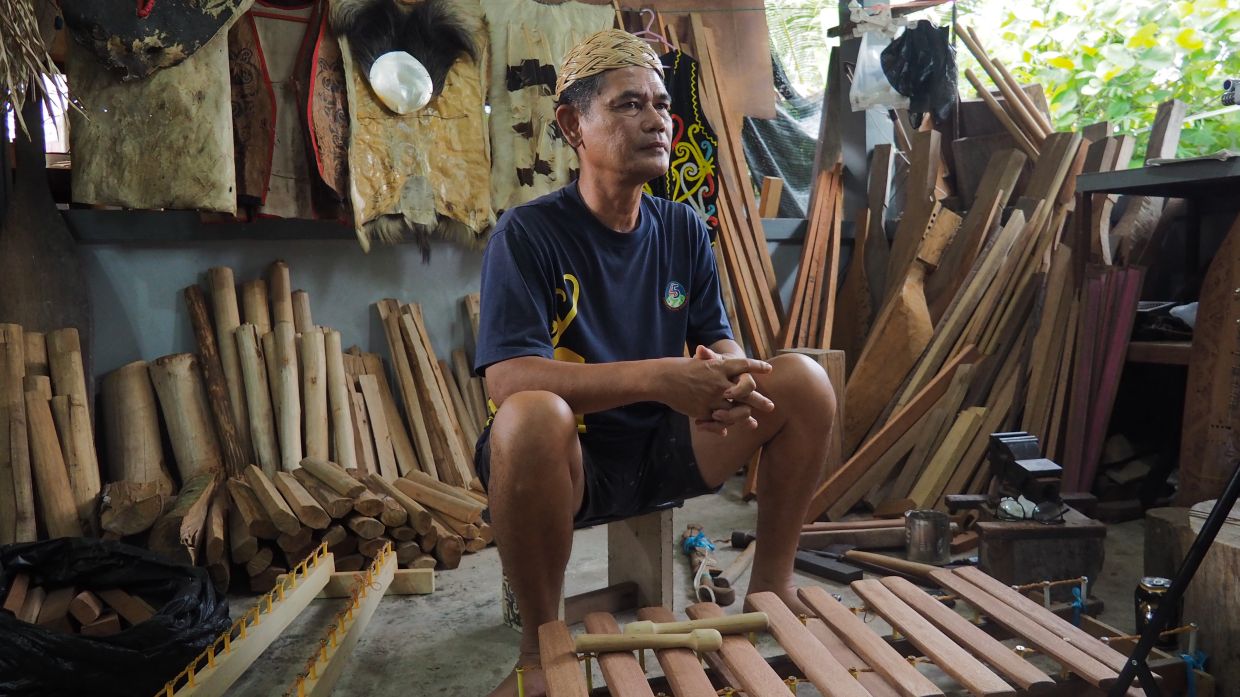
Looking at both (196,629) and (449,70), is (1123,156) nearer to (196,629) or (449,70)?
(449,70)

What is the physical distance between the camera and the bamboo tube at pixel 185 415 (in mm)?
3832

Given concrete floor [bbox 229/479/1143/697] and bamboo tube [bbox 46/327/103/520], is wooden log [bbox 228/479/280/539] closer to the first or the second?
concrete floor [bbox 229/479/1143/697]

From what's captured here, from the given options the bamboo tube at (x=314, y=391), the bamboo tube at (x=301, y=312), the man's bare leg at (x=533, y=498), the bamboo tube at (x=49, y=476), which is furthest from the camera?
the bamboo tube at (x=301, y=312)

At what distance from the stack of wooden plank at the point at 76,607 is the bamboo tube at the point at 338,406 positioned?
125cm

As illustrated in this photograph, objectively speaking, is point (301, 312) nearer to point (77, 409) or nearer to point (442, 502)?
point (77, 409)

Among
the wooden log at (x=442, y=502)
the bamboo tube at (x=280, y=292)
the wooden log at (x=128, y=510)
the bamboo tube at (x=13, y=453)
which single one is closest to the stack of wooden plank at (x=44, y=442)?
the bamboo tube at (x=13, y=453)

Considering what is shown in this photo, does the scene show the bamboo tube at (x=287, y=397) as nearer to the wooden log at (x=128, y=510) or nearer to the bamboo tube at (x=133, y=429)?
the bamboo tube at (x=133, y=429)

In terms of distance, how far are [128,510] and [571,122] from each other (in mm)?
2247

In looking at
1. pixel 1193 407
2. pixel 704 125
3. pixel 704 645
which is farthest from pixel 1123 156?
pixel 704 645

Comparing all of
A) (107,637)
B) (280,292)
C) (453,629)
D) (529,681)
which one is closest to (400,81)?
(280,292)

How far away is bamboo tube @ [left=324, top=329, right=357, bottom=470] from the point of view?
13.5 feet

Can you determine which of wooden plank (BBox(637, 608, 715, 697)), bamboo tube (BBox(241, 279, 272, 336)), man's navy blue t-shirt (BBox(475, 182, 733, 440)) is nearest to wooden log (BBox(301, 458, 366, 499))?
bamboo tube (BBox(241, 279, 272, 336))

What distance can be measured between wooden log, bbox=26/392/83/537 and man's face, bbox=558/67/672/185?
2.48 meters

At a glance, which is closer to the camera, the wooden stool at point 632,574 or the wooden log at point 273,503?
the wooden stool at point 632,574
